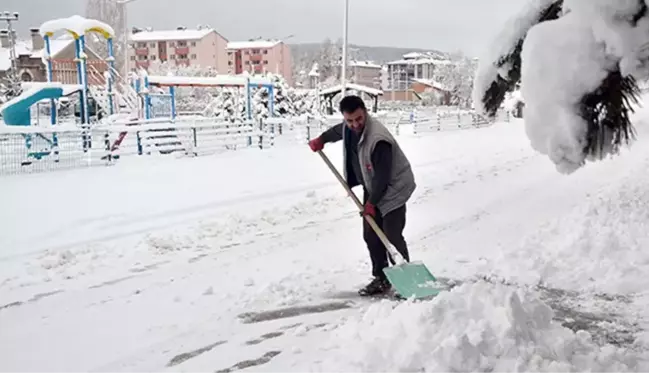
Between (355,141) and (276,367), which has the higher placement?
(355,141)

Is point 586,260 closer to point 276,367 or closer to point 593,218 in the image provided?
point 593,218

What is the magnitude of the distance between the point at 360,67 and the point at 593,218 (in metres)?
90.2

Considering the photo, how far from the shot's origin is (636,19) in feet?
5.49

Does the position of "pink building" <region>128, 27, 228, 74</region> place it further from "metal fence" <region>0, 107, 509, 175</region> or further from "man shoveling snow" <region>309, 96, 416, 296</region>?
"man shoveling snow" <region>309, 96, 416, 296</region>

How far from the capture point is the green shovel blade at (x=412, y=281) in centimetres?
425

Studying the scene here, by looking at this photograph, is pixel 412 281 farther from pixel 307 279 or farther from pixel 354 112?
pixel 354 112

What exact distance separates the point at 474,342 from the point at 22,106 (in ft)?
52.1

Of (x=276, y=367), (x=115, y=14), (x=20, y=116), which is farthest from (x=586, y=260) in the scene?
(x=115, y=14)

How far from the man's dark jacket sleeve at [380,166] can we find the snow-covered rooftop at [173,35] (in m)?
78.8

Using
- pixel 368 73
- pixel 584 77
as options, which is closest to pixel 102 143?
pixel 584 77

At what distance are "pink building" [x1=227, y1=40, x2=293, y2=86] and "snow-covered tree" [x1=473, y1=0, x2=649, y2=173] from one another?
84.0m

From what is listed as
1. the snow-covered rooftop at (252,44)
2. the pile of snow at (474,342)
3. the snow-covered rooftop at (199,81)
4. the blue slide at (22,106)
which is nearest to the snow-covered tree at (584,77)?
the pile of snow at (474,342)

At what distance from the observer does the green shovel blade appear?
167 inches

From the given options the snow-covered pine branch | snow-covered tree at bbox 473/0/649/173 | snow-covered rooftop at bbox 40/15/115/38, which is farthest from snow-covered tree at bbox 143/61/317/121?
snow-covered tree at bbox 473/0/649/173
